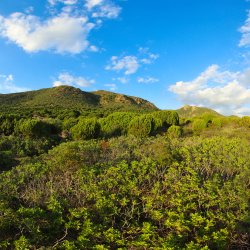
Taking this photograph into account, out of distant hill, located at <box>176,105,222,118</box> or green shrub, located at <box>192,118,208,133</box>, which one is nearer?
green shrub, located at <box>192,118,208,133</box>

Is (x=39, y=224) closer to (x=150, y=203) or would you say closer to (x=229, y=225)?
(x=150, y=203)

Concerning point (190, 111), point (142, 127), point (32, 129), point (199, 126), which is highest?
point (190, 111)

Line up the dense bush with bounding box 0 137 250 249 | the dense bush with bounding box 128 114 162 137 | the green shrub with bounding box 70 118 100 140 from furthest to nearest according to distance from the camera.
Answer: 1. the dense bush with bounding box 128 114 162 137
2. the green shrub with bounding box 70 118 100 140
3. the dense bush with bounding box 0 137 250 249

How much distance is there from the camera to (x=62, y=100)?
55.2 meters

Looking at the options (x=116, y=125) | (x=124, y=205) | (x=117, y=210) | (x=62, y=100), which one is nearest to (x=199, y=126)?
(x=116, y=125)

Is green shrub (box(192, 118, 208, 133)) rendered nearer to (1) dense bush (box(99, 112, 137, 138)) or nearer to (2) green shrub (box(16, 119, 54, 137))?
(1) dense bush (box(99, 112, 137, 138))

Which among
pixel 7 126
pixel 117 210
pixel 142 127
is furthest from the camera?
pixel 142 127

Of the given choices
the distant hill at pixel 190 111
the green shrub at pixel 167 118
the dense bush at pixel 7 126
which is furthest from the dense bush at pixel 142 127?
the distant hill at pixel 190 111

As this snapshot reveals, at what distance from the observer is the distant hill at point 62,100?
48.8m

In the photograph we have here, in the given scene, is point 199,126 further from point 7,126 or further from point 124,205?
point 124,205

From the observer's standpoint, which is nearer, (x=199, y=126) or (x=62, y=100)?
(x=199, y=126)

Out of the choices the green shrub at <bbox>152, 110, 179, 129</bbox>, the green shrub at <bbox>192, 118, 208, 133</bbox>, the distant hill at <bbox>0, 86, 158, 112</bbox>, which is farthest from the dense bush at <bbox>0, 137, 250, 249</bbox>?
the distant hill at <bbox>0, 86, 158, 112</bbox>

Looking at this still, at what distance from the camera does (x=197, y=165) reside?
10.4 m

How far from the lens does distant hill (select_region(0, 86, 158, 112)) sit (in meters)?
48.8
